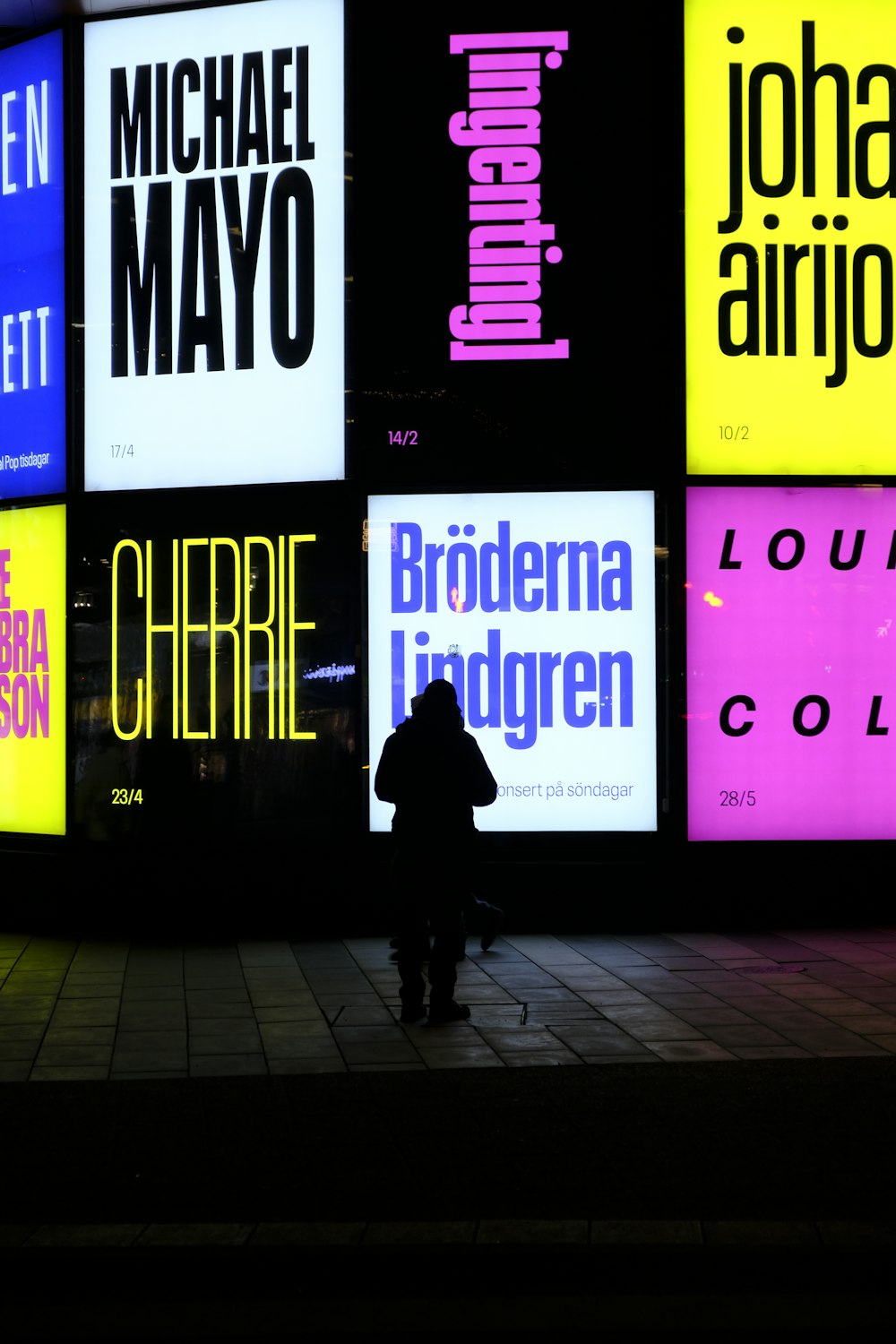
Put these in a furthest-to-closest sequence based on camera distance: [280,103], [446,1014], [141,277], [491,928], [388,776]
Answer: [141,277] → [280,103] → [491,928] → [388,776] → [446,1014]

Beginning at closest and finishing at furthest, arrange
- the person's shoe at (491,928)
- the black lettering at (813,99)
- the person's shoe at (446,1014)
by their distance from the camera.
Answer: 1. the person's shoe at (446,1014)
2. the person's shoe at (491,928)
3. the black lettering at (813,99)

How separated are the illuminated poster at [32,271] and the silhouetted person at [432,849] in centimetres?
485

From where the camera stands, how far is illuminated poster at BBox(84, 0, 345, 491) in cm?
1135

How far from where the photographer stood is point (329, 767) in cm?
1127

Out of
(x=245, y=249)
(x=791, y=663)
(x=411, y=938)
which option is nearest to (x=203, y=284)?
(x=245, y=249)

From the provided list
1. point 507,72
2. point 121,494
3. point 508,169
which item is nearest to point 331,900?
point 121,494

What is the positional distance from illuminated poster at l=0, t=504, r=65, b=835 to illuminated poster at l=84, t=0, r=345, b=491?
33.8 inches

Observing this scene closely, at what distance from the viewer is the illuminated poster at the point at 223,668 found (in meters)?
11.3

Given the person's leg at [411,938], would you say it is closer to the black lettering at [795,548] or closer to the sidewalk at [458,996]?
the sidewalk at [458,996]

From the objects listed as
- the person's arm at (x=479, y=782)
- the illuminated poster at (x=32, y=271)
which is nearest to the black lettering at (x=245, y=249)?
the illuminated poster at (x=32, y=271)

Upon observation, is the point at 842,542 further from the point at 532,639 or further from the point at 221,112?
the point at 221,112

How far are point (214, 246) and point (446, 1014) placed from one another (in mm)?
6505

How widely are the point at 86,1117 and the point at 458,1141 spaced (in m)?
1.70

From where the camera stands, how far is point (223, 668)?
11398mm
